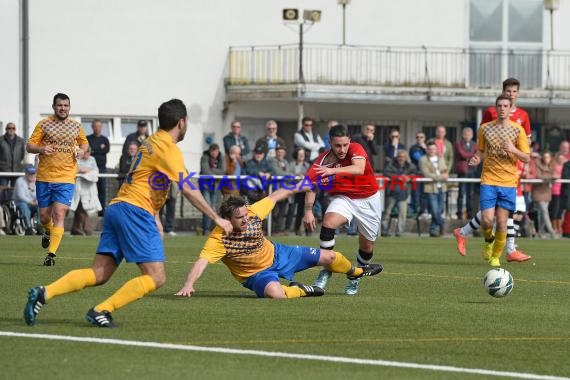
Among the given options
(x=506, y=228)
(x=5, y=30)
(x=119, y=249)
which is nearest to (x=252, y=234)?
(x=119, y=249)

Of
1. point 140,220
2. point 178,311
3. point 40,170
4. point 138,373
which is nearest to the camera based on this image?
point 138,373

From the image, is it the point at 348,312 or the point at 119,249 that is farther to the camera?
the point at 348,312

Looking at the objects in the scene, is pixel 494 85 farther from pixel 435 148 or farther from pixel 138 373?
pixel 138 373

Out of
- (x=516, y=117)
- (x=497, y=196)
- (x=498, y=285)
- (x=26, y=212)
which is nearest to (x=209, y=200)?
(x=26, y=212)

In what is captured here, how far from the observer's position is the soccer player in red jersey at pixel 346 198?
13.3 meters

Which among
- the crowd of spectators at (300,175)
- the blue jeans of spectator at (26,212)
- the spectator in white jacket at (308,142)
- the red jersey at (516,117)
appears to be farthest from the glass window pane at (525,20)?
the red jersey at (516,117)

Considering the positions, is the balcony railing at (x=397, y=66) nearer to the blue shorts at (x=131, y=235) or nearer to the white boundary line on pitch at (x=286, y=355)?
the blue shorts at (x=131, y=235)

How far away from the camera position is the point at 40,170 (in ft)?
56.0

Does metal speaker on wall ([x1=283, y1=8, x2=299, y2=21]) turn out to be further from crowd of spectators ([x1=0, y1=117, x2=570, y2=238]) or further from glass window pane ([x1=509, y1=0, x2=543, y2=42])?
glass window pane ([x1=509, y1=0, x2=543, y2=42])

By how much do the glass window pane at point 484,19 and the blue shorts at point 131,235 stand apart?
27334 mm

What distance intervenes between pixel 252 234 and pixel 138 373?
4.44 m

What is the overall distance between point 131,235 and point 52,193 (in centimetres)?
720

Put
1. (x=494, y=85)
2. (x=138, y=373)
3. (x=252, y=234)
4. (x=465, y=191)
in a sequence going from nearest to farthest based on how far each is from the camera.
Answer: (x=138, y=373) → (x=252, y=234) → (x=465, y=191) → (x=494, y=85)

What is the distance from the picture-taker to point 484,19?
120 ft
